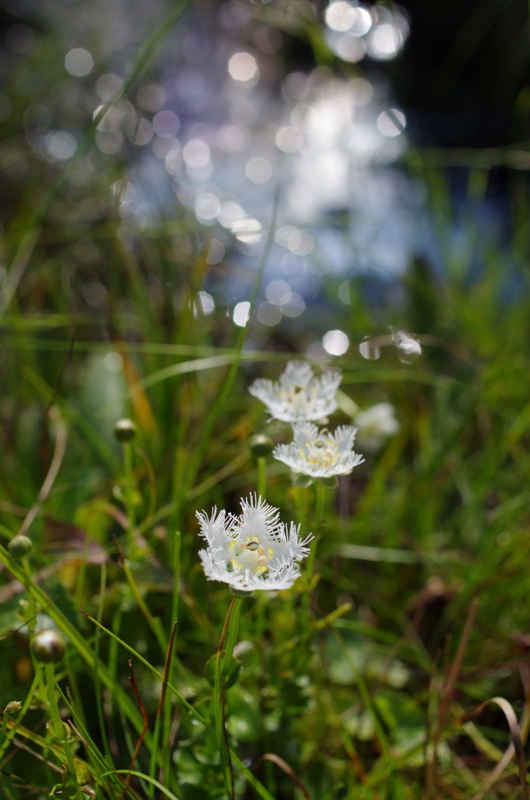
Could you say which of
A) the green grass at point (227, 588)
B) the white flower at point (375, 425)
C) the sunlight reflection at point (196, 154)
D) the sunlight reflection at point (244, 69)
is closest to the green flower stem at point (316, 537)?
the green grass at point (227, 588)

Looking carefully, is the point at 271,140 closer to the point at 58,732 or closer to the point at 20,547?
the point at 20,547

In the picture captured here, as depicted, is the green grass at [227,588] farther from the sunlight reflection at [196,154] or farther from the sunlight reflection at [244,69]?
the sunlight reflection at [244,69]

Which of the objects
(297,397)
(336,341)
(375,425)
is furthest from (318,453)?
(336,341)

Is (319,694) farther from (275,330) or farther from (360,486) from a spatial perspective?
(275,330)

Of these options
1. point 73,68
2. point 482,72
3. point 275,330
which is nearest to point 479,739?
point 275,330

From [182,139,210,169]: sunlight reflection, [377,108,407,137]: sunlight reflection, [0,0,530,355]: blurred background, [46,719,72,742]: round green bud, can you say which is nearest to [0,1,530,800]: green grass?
[46,719,72,742]: round green bud
